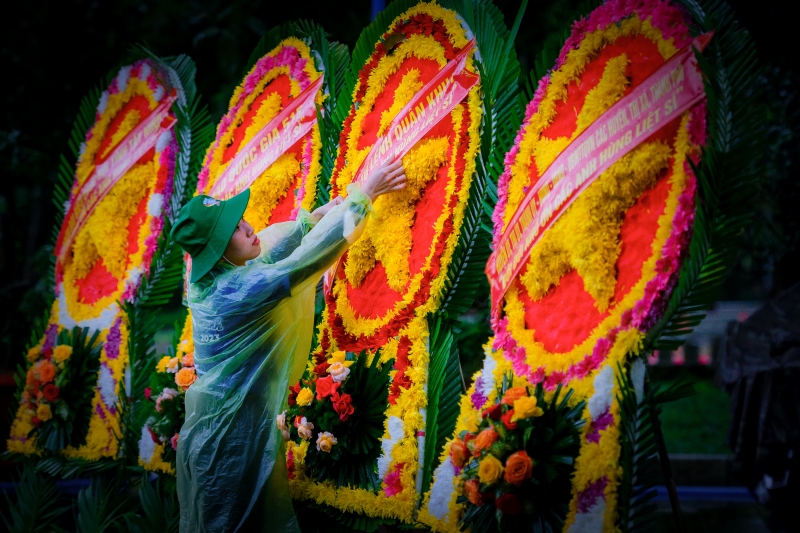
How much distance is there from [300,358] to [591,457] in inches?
50.8

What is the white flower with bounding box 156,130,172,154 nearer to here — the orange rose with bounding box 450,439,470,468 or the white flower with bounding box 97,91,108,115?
the white flower with bounding box 97,91,108,115

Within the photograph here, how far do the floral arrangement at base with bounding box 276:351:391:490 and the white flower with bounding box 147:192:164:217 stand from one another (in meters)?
1.60

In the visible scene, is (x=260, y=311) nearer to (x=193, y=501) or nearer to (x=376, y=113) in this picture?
(x=193, y=501)

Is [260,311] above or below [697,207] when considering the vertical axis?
below

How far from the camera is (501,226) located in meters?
2.69

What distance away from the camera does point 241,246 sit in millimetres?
2932

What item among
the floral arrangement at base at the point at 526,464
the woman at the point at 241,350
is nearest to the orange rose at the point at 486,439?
the floral arrangement at base at the point at 526,464

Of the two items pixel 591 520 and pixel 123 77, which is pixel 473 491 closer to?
pixel 591 520

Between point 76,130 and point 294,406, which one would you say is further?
point 76,130

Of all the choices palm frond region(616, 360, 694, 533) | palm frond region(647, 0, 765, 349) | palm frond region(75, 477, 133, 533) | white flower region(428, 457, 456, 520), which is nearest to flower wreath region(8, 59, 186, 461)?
palm frond region(75, 477, 133, 533)

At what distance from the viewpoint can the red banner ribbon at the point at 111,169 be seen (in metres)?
4.34

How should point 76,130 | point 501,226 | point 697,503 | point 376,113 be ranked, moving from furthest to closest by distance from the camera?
point 697,503
point 76,130
point 376,113
point 501,226

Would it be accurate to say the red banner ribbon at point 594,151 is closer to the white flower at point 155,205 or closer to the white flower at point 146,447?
the white flower at point 146,447

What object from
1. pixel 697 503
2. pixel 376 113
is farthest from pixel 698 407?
pixel 376 113
